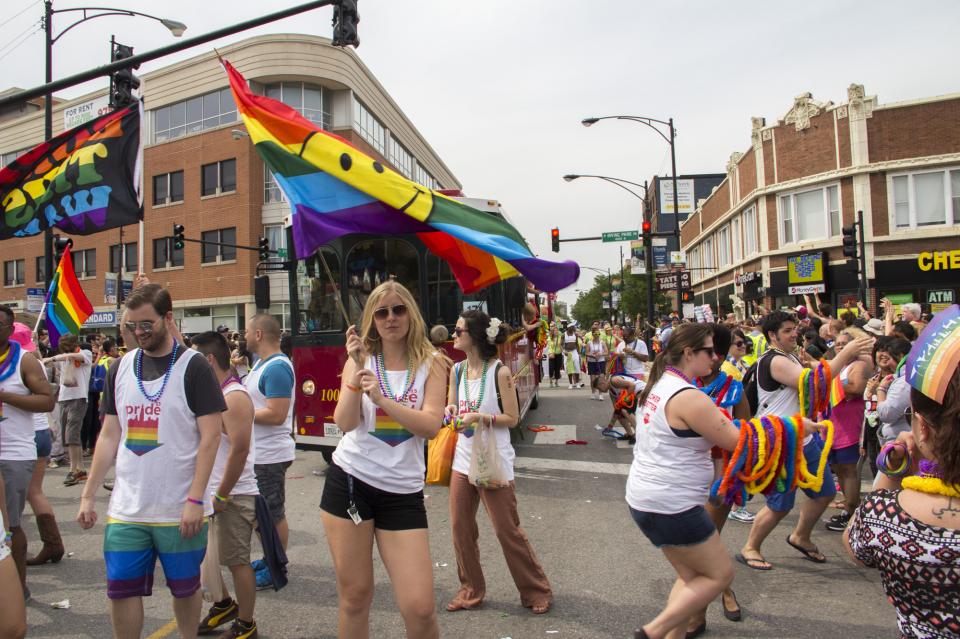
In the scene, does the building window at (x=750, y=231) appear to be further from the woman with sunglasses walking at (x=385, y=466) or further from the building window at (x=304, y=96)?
the woman with sunglasses walking at (x=385, y=466)

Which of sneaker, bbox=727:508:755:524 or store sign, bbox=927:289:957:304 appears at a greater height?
store sign, bbox=927:289:957:304

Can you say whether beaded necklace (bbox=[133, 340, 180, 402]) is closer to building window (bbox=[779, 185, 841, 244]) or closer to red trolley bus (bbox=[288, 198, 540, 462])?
red trolley bus (bbox=[288, 198, 540, 462])

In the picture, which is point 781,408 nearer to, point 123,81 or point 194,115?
point 123,81

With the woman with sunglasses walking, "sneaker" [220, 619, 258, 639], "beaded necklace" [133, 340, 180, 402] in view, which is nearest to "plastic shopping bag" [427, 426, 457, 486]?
the woman with sunglasses walking

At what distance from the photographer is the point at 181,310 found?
34781 mm

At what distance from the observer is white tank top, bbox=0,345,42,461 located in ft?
14.5

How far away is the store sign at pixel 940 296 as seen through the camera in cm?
2533

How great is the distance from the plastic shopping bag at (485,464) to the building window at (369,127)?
3170cm

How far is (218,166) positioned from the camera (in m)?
33.9

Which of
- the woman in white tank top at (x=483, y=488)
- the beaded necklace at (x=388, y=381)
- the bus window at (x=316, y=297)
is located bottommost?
the woman in white tank top at (x=483, y=488)

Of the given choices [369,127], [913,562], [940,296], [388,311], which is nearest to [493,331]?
[388,311]

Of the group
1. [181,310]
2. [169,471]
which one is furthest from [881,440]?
[181,310]

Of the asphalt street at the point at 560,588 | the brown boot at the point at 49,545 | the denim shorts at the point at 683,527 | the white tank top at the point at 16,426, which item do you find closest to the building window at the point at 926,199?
the asphalt street at the point at 560,588

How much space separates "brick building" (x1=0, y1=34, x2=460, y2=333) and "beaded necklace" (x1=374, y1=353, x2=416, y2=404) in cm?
2904
